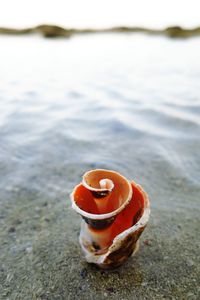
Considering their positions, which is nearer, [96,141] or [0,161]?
[0,161]

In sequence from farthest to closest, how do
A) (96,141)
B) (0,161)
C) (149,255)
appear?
(96,141)
(0,161)
(149,255)

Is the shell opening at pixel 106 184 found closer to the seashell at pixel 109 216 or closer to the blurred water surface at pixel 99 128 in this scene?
the seashell at pixel 109 216

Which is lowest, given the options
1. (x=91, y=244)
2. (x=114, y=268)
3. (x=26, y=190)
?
(x=26, y=190)

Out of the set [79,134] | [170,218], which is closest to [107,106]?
[79,134]

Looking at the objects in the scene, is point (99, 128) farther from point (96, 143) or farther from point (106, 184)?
point (106, 184)

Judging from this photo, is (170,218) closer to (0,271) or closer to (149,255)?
(149,255)

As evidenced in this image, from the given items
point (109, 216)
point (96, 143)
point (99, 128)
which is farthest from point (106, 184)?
point (99, 128)

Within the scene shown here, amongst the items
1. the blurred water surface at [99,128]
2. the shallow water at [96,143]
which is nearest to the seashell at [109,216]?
the shallow water at [96,143]
